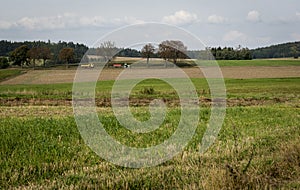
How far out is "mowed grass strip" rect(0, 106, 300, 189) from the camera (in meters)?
6.50

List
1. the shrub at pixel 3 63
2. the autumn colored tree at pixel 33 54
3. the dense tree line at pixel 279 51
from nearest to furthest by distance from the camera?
the shrub at pixel 3 63, the autumn colored tree at pixel 33 54, the dense tree line at pixel 279 51

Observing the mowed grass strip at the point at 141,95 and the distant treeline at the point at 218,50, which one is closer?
the mowed grass strip at the point at 141,95

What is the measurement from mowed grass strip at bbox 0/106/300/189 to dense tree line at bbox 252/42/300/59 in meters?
125

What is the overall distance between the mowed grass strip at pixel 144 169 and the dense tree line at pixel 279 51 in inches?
4906

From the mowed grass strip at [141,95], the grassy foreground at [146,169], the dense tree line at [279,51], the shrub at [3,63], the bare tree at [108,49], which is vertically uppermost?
the dense tree line at [279,51]

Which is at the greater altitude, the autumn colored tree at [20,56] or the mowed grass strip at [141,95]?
the autumn colored tree at [20,56]

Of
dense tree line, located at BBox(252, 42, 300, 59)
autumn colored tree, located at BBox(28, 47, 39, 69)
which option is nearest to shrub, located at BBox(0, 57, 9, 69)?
autumn colored tree, located at BBox(28, 47, 39, 69)

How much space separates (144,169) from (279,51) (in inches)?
5646

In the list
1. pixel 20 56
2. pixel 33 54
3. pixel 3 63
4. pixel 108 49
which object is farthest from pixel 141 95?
pixel 20 56

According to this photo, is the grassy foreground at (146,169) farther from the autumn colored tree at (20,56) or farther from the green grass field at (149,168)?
the autumn colored tree at (20,56)

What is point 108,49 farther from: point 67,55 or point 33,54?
point 33,54

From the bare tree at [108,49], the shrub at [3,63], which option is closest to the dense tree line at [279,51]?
the shrub at [3,63]

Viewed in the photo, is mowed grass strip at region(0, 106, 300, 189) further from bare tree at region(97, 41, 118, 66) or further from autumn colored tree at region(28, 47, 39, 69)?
autumn colored tree at region(28, 47, 39, 69)

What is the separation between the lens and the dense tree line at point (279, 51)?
131125 millimetres
